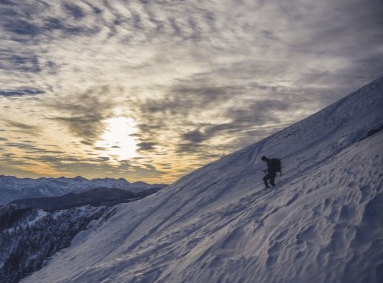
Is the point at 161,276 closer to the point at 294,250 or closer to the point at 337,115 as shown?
the point at 294,250

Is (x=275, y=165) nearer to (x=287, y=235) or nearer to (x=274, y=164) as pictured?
(x=274, y=164)

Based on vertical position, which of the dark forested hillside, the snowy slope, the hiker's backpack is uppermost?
the dark forested hillside

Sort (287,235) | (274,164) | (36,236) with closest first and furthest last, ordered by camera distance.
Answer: (287,235) < (274,164) < (36,236)

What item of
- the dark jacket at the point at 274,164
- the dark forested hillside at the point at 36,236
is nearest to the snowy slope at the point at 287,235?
the dark jacket at the point at 274,164

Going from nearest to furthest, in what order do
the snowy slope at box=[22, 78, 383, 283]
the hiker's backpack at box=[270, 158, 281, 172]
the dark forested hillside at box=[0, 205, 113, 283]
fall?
the snowy slope at box=[22, 78, 383, 283] → the hiker's backpack at box=[270, 158, 281, 172] → the dark forested hillside at box=[0, 205, 113, 283]

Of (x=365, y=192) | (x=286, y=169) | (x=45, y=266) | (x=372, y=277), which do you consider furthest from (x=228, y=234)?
(x=45, y=266)

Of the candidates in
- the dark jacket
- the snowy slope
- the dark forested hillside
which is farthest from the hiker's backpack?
the dark forested hillside

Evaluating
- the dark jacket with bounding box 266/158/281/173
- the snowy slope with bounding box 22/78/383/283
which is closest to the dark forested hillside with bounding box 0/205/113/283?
the snowy slope with bounding box 22/78/383/283

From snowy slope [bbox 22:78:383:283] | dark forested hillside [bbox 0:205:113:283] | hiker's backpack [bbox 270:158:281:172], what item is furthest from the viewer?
dark forested hillside [bbox 0:205:113:283]

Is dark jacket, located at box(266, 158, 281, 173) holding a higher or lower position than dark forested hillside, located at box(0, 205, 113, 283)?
lower

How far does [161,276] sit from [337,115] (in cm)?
2633

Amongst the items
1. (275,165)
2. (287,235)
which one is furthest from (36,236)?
(287,235)

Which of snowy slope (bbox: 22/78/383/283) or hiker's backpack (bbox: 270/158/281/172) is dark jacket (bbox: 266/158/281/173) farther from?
snowy slope (bbox: 22/78/383/283)

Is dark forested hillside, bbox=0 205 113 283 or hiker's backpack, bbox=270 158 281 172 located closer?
hiker's backpack, bbox=270 158 281 172
